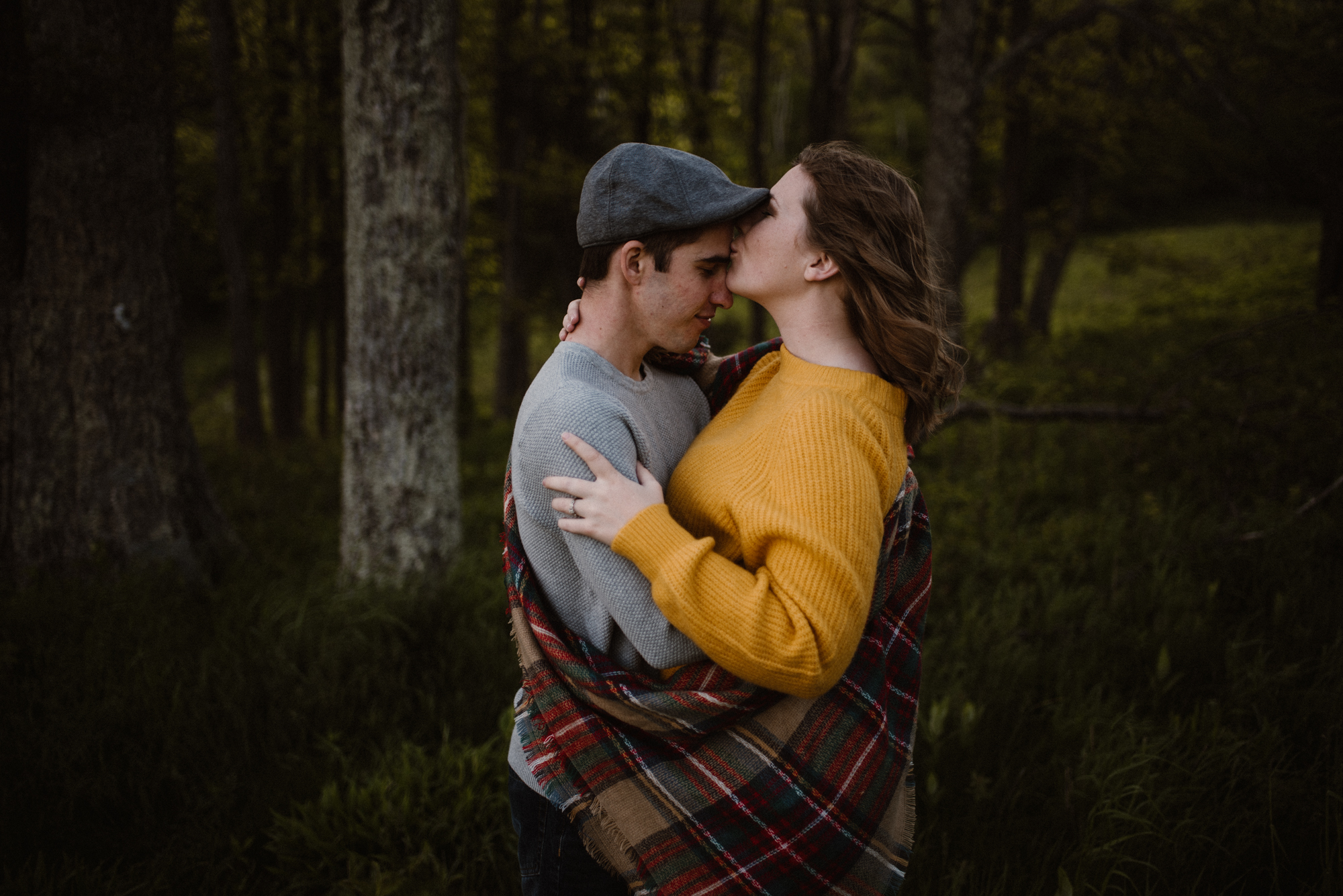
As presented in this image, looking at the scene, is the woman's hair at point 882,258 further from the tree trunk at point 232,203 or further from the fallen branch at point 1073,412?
the tree trunk at point 232,203

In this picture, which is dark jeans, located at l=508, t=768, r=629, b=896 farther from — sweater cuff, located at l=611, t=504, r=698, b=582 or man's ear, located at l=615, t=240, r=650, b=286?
man's ear, located at l=615, t=240, r=650, b=286

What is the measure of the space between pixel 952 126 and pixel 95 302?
5.84 m

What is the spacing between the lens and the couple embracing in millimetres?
1313

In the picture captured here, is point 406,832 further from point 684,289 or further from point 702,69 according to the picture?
point 702,69

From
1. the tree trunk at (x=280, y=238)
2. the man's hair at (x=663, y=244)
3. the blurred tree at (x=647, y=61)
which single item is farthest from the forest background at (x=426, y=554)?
the blurred tree at (x=647, y=61)

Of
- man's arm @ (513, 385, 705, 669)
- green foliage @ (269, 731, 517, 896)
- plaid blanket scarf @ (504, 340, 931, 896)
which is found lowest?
green foliage @ (269, 731, 517, 896)

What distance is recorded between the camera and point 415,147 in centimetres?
362

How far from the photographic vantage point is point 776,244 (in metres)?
1.56

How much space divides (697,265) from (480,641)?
2423 millimetres

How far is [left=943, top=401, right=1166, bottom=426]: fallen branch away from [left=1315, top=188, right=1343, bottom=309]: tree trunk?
1.98 m

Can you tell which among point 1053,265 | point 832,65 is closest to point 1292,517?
point 1053,265

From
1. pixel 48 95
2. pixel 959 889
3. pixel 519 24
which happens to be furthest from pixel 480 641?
pixel 519 24

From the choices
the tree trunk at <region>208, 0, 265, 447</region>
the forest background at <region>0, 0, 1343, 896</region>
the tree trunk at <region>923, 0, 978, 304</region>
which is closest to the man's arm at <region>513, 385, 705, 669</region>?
the forest background at <region>0, 0, 1343, 896</region>

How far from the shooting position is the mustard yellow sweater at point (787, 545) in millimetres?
1239
